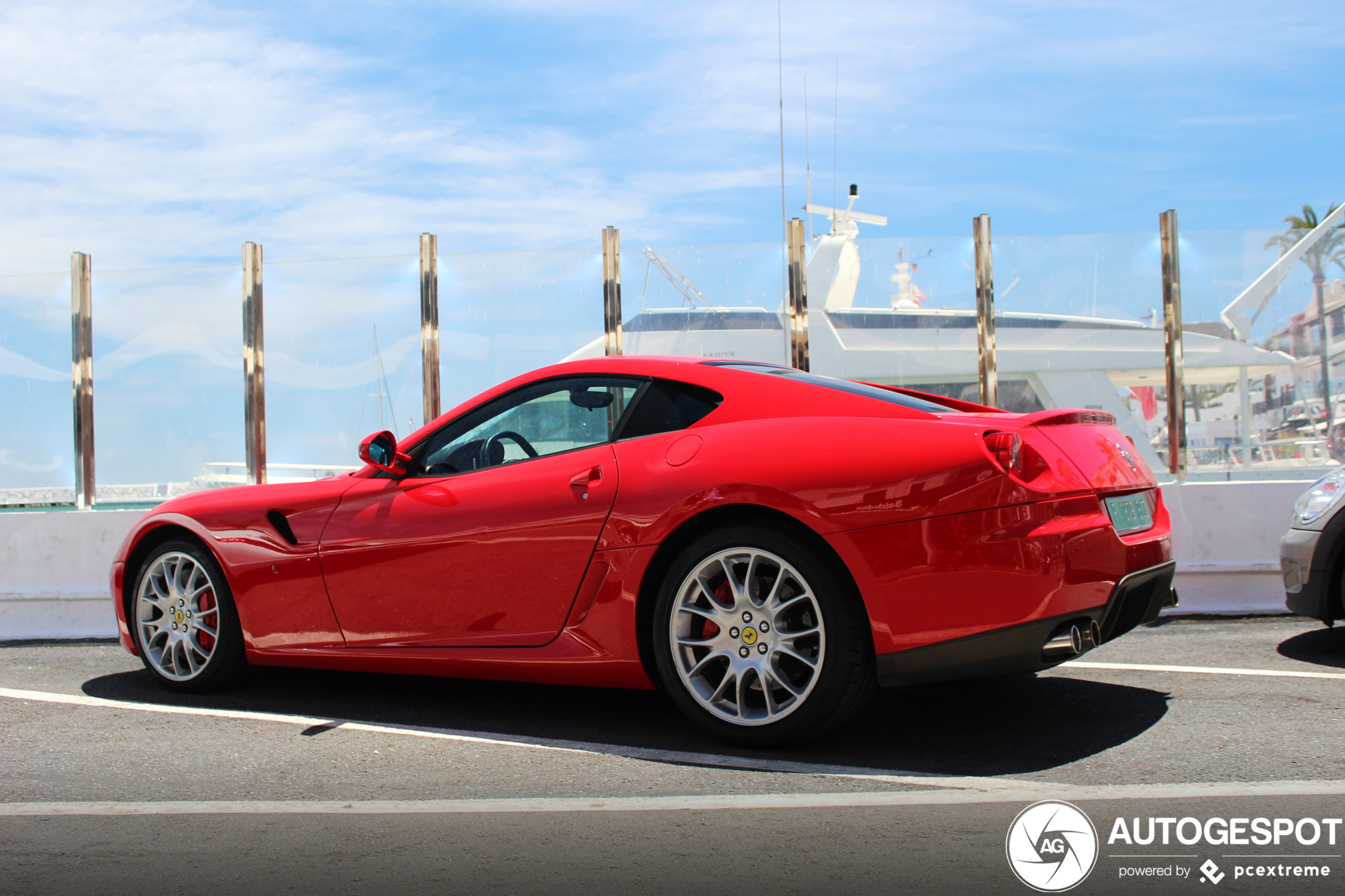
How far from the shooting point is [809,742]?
365cm

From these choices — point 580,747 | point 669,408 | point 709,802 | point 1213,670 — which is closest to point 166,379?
point 669,408

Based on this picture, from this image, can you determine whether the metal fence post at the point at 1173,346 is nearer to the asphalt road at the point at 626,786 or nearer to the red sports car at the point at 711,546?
the asphalt road at the point at 626,786

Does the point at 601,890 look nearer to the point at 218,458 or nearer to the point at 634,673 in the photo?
the point at 634,673

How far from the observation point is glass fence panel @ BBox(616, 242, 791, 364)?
7.71 m

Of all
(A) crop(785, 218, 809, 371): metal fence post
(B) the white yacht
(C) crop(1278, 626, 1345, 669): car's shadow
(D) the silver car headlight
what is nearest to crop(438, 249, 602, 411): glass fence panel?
(B) the white yacht

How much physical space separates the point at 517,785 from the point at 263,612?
6.05 ft

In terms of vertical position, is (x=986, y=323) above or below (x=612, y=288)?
below

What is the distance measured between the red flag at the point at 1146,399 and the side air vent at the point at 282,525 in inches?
221

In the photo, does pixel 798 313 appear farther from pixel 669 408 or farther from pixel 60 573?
pixel 60 573

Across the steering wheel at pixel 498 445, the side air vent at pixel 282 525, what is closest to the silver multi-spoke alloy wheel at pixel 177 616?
the side air vent at pixel 282 525

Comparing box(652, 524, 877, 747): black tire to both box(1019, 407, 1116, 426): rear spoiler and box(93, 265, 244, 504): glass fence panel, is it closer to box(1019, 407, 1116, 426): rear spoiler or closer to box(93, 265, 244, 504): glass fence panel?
box(1019, 407, 1116, 426): rear spoiler

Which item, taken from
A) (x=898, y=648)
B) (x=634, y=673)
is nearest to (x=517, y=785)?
(x=634, y=673)

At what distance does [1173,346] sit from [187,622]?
6.28 metres

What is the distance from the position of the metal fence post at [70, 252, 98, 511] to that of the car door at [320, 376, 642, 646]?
177 inches
